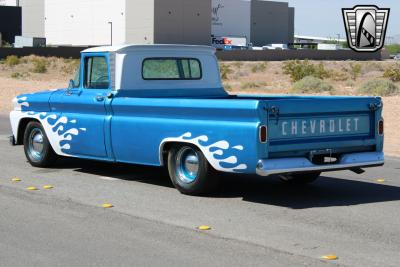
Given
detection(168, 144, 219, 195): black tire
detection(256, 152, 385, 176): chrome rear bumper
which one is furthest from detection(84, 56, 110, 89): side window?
detection(256, 152, 385, 176): chrome rear bumper

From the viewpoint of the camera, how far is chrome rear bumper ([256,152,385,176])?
8602mm

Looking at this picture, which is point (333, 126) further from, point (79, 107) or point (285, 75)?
point (285, 75)

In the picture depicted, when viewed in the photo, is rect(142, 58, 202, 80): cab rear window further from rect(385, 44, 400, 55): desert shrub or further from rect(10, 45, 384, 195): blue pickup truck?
rect(385, 44, 400, 55): desert shrub

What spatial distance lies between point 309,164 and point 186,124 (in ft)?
4.92

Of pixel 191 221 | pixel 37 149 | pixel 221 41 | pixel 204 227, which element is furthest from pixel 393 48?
pixel 204 227

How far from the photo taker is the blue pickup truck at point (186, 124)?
28.8ft

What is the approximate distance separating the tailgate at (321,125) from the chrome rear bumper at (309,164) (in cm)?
11

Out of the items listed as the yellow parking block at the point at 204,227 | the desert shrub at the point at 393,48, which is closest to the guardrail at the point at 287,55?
the yellow parking block at the point at 204,227

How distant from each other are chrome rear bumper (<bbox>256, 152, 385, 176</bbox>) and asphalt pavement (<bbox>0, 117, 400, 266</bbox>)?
0.41m

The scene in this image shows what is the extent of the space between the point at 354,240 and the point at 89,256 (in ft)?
7.98

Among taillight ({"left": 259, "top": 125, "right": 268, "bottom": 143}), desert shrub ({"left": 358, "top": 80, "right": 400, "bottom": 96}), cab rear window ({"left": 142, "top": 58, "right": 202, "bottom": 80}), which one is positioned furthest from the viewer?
desert shrub ({"left": 358, "top": 80, "right": 400, "bottom": 96})

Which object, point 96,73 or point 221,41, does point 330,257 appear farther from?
point 221,41

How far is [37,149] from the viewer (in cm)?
1175

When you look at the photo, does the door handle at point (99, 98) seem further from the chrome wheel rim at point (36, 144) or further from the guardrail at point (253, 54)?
the guardrail at point (253, 54)
